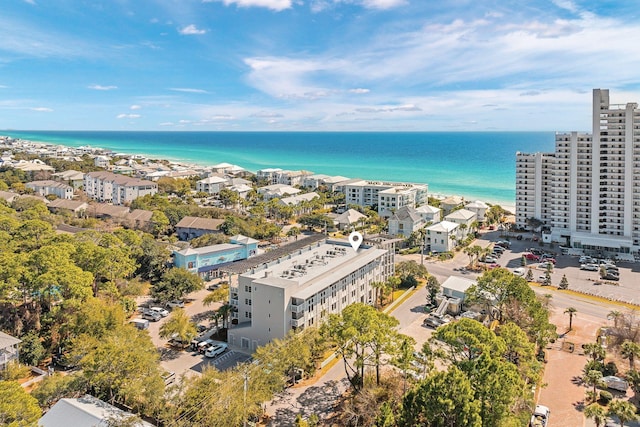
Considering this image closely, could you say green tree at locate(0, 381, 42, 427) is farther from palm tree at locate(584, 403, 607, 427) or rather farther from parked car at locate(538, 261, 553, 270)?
parked car at locate(538, 261, 553, 270)

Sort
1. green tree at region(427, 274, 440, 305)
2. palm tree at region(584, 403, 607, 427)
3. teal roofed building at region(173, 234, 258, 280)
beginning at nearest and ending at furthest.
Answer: palm tree at region(584, 403, 607, 427) → green tree at region(427, 274, 440, 305) → teal roofed building at region(173, 234, 258, 280)

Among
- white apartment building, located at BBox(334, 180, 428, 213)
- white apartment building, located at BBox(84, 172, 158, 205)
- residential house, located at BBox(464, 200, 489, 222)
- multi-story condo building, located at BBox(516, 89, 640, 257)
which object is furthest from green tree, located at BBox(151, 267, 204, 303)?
white apartment building, located at BBox(84, 172, 158, 205)

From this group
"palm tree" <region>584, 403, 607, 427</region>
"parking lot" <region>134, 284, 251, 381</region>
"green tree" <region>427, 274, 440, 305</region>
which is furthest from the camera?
"green tree" <region>427, 274, 440, 305</region>

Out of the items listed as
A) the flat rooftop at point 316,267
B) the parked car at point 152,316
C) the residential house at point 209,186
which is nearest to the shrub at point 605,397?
the flat rooftop at point 316,267

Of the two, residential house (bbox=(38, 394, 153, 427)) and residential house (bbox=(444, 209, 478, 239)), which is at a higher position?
residential house (bbox=(444, 209, 478, 239))

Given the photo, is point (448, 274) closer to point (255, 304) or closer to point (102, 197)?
point (255, 304)

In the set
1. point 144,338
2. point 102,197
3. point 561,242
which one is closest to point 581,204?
point 561,242

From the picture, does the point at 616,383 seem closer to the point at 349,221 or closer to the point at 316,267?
the point at 316,267

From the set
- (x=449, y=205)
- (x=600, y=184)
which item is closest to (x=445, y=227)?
(x=600, y=184)
